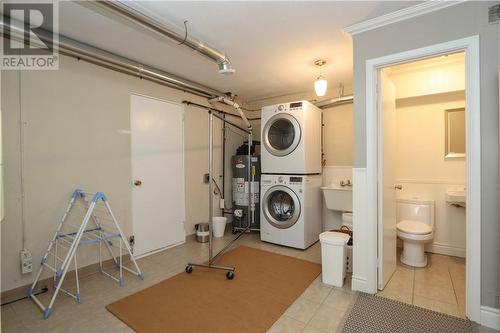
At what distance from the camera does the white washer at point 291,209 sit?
10.9 feet

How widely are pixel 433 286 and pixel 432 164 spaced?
1602 mm

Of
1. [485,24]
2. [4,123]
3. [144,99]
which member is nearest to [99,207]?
[4,123]

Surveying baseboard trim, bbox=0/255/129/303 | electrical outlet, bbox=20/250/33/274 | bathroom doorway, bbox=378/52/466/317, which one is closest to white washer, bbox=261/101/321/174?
bathroom doorway, bbox=378/52/466/317

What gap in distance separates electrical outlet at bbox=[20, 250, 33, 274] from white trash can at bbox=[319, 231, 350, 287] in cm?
273

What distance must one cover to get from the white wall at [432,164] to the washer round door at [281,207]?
4.79 feet

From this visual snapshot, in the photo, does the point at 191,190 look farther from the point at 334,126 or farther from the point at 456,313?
the point at 456,313

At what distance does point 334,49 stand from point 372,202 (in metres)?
1.67

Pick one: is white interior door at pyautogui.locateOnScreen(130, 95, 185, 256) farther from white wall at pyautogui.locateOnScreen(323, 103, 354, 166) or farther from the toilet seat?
the toilet seat

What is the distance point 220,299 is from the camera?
2.12 metres

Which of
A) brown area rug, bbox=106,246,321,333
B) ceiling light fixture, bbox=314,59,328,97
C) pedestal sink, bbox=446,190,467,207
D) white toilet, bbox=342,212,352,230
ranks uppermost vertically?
ceiling light fixture, bbox=314,59,328,97

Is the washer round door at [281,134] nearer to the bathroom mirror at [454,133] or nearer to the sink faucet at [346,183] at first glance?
the sink faucet at [346,183]

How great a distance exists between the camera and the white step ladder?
2.15 m

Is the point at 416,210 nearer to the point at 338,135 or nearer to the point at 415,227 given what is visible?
the point at 415,227

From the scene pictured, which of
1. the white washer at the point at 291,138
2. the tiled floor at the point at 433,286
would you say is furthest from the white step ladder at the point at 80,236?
the tiled floor at the point at 433,286
